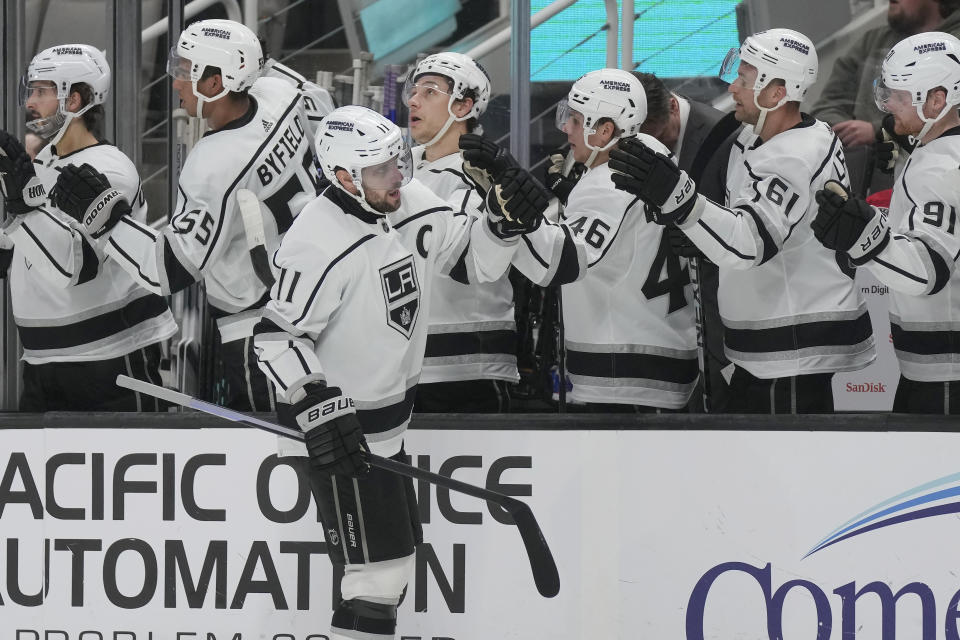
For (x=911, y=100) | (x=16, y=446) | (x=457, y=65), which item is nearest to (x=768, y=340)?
(x=911, y=100)

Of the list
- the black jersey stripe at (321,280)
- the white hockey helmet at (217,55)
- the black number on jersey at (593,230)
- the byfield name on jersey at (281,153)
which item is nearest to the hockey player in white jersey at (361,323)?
the black jersey stripe at (321,280)

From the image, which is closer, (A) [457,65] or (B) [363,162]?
(B) [363,162]

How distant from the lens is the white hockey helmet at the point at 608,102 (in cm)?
358

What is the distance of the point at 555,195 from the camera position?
155 inches

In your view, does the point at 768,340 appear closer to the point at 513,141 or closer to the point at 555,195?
the point at 555,195

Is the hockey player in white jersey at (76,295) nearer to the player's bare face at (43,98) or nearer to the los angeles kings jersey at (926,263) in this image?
the player's bare face at (43,98)

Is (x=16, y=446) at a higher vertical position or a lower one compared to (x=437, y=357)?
lower

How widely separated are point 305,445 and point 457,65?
51.0 inches

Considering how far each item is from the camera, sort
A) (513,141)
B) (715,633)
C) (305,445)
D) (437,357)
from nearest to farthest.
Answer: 1. (305,445)
2. (715,633)
3. (437,357)
4. (513,141)

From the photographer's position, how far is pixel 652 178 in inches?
124

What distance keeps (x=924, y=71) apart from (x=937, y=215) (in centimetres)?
36

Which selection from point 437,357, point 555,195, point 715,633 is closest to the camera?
point 715,633

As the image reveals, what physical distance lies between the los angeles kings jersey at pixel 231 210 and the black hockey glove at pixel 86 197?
0.05 meters

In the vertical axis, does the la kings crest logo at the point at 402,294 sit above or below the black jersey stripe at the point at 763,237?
below
